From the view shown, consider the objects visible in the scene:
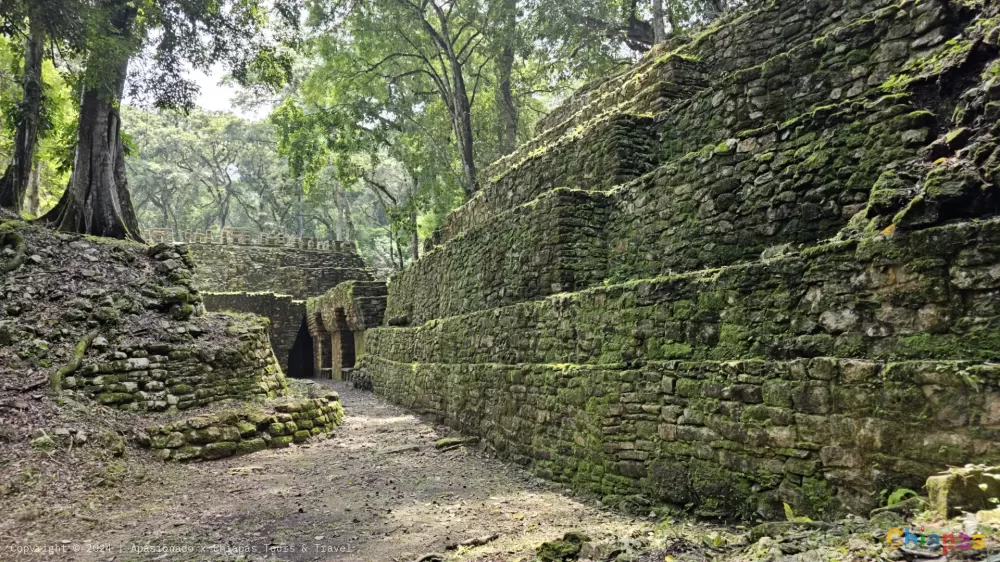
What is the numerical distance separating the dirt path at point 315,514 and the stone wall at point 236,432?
207mm

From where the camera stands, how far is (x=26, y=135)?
38.1 ft

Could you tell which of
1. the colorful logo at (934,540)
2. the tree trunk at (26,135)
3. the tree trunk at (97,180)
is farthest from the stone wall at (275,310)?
the colorful logo at (934,540)

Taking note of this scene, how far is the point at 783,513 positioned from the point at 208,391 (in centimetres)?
760

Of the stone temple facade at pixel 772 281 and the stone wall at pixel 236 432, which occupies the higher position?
the stone temple facade at pixel 772 281

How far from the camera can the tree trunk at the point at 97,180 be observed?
34.3ft

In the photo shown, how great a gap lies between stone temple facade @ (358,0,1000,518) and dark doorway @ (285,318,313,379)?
15.6 metres

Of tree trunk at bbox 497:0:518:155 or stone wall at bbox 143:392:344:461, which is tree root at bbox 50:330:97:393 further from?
tree trunk at bbox 497:0:518:155

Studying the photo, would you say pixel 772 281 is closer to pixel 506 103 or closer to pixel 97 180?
pixel 97 180

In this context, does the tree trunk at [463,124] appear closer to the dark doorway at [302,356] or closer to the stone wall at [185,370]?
the dark doorway at [302,356]

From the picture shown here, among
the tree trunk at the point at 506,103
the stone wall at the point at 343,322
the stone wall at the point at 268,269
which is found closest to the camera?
the stone wall at the point at 343,322

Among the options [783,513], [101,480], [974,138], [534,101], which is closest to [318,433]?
[101,480]

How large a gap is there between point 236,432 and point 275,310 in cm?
1525

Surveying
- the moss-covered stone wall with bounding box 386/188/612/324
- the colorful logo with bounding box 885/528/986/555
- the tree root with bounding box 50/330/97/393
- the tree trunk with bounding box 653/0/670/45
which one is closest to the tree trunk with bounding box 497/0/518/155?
the tree trunk with bounding box 653/0/670/45

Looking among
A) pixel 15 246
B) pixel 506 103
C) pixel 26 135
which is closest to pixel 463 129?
pixel 506 103
